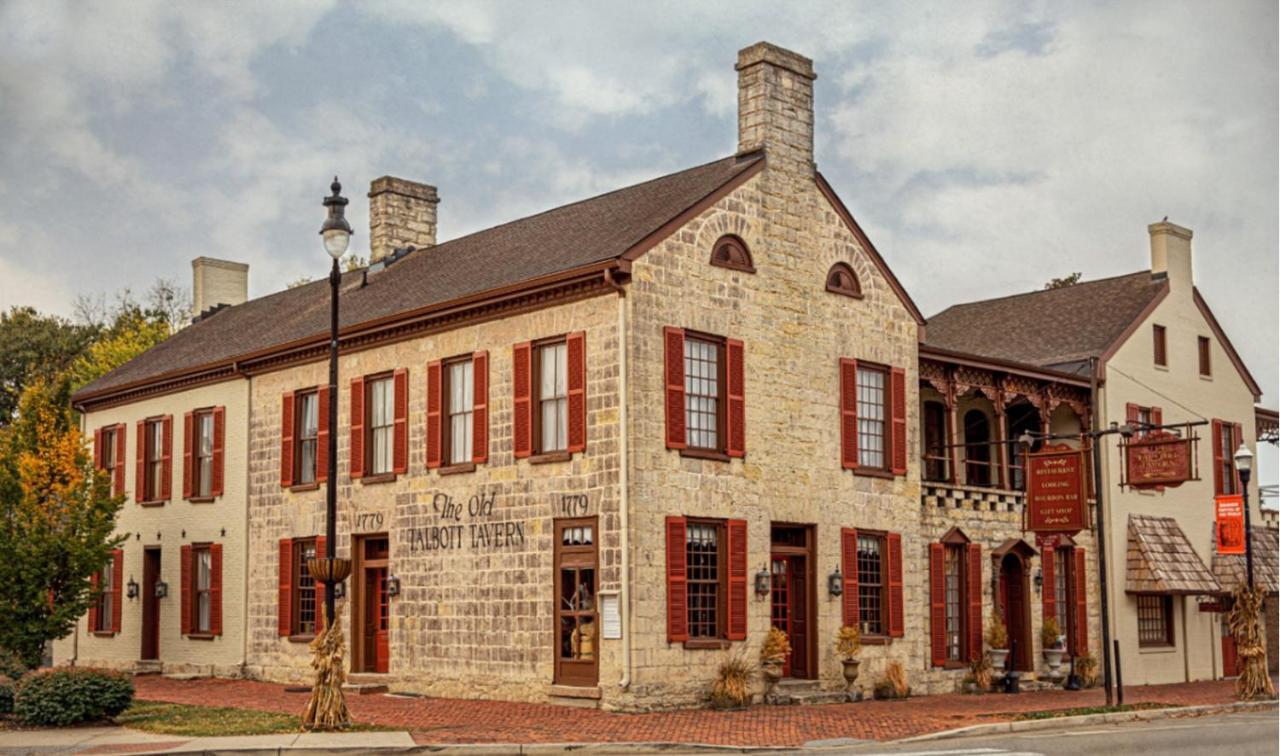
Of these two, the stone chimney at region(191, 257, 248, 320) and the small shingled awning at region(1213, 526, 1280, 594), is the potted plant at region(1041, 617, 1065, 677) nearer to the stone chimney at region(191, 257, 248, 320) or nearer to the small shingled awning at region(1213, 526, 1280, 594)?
the small shingled awning at region(1213, 526, 1280, 594)

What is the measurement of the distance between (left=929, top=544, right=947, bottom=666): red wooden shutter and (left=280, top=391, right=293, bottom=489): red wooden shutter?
1202 cm

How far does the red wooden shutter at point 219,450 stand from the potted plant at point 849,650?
1358 cm

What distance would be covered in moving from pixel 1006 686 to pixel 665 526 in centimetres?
904

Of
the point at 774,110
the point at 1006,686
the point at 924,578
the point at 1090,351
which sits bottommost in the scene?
the point at 1006,686

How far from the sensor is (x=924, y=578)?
26.8m

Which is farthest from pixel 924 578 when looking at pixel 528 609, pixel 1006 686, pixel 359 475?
pixel 359 475

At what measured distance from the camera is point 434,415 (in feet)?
83.5

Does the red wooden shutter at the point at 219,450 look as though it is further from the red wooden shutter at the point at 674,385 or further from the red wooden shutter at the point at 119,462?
the red wooden shutter at the point at 674,385

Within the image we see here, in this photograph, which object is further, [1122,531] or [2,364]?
[2,364]

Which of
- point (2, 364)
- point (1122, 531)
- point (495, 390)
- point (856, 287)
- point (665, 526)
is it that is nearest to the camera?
point (665, 526)

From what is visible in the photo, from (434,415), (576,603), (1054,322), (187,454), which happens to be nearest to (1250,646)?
(1054,322)

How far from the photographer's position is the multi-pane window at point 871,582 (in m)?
25.6

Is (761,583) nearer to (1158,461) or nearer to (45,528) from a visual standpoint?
(1158,461)

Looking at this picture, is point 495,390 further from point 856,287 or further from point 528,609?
point 856,287
